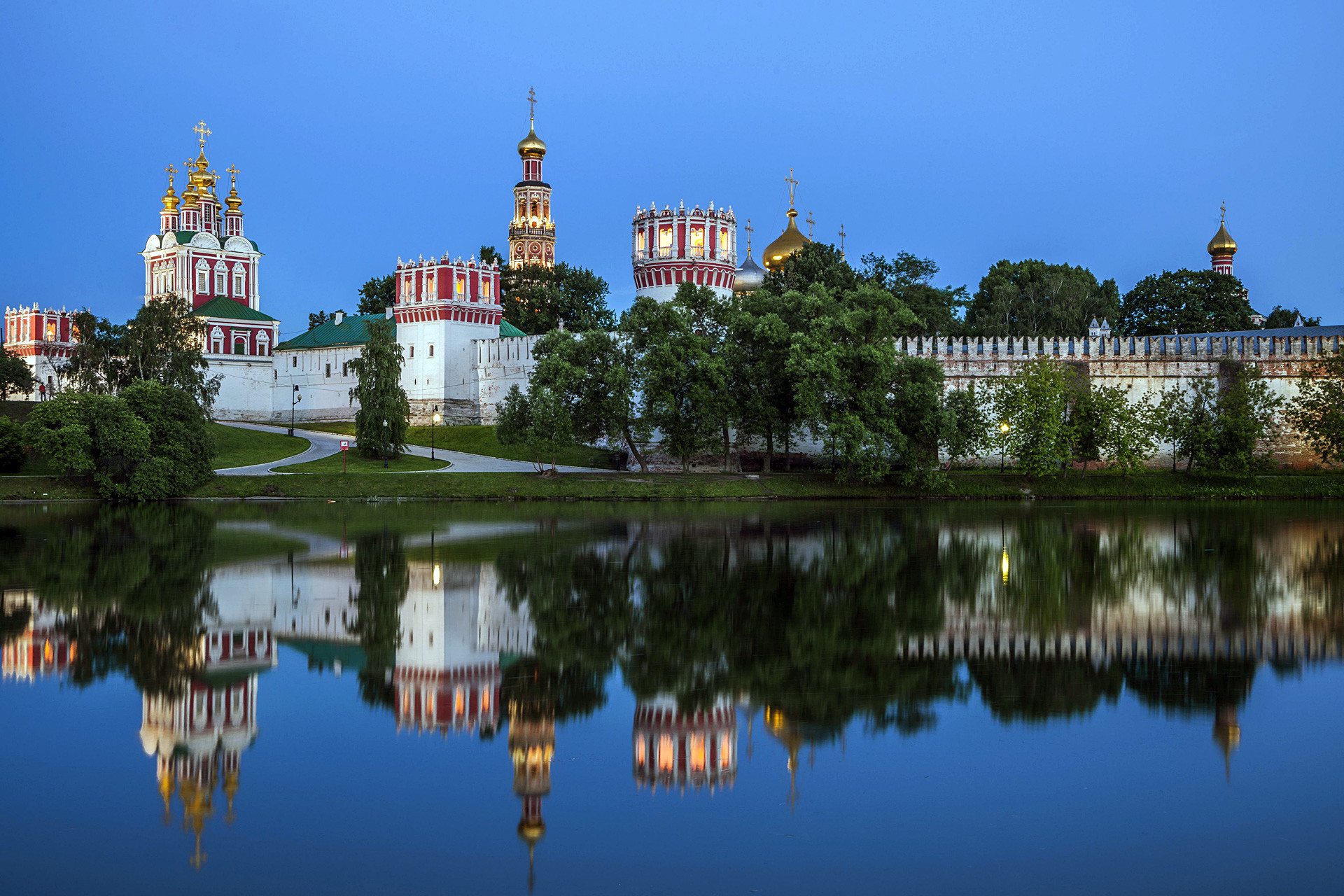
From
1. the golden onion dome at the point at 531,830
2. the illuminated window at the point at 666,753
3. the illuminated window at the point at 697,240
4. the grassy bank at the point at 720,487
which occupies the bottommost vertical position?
the golden onion dome at the point at 531,830

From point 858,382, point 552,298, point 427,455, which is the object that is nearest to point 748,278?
point 552,298

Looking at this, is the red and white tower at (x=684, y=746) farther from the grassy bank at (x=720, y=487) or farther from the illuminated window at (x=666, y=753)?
the grassy bank at (x=720, y=487)

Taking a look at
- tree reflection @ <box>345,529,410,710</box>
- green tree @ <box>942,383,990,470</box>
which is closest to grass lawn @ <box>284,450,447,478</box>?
green tree @ <box>942,383,990,470</box>

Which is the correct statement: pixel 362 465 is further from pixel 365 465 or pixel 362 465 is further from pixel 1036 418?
pixel 1036 418

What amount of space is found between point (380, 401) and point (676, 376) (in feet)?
42.1

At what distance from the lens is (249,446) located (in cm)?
5222

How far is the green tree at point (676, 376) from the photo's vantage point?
40969 mm

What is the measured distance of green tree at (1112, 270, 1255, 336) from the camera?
2638 inches

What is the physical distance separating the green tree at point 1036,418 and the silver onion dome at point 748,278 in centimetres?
2069

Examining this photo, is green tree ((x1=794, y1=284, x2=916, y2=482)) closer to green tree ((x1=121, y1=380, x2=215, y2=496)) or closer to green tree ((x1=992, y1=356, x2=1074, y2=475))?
green tree ((x1=992, y1=356, x2=1074, y2=475))

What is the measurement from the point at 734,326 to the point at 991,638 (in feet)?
102

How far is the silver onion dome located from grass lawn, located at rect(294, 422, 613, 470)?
50.8ft

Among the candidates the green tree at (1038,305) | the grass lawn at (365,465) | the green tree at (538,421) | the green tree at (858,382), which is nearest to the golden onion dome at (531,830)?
the green tree at (858,382)

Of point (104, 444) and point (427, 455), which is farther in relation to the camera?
point (427, 455)
